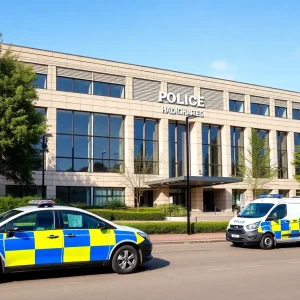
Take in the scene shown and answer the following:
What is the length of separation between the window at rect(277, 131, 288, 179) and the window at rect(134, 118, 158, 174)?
15.9 meters

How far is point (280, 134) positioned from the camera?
50062 mm

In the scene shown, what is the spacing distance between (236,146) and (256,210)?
30.4 m

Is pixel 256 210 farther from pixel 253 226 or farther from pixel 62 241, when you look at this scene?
pixel 62 241

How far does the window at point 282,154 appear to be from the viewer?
4950 centimetres

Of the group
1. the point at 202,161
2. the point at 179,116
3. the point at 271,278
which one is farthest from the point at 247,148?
the point at 271,278

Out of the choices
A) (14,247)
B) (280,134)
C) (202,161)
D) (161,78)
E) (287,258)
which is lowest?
(287,258)

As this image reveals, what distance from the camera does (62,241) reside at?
9.28m

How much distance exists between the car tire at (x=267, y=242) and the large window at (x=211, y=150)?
2798 centimetres

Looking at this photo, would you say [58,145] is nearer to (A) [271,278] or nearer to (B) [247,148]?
(B) [247,148]

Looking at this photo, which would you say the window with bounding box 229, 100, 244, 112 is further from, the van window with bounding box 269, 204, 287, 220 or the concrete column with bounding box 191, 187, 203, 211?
the van window with bounding box 269, 204, 287, 220

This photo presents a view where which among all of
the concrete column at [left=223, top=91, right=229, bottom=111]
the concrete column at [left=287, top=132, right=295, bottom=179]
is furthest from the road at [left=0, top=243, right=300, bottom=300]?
the concrete column at [left=287, top=132, right=295, bottom=179]

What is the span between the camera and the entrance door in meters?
45.2

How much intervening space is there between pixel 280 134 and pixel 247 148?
245 inches

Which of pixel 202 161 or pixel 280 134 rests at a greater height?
pixel 280 134
